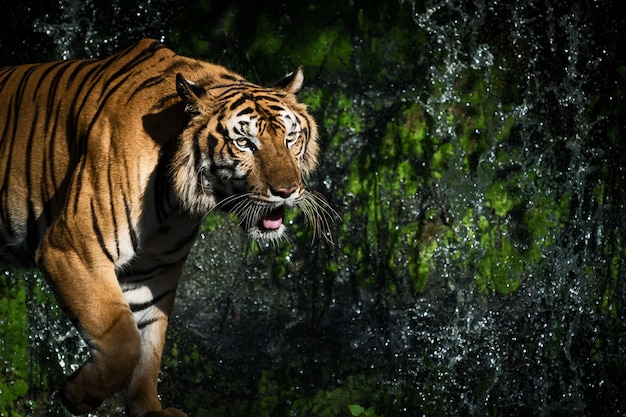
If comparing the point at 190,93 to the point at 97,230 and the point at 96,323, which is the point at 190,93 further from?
the point at 96,323

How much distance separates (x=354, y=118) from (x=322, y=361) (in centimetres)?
135

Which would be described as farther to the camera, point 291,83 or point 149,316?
point 149,316

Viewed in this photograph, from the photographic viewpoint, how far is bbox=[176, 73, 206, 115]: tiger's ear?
3227 mm

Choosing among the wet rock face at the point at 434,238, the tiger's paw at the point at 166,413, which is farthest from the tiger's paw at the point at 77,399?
the wet rock face at the point at 434,238

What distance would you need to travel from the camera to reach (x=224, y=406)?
551 centimetres

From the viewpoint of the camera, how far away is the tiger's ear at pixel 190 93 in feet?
10.6

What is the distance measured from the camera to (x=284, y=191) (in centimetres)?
321

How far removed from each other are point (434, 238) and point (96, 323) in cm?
288

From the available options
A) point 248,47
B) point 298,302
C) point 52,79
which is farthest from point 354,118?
point 52,79

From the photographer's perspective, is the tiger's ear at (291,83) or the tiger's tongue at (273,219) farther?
the tiger's ear at (291,83)

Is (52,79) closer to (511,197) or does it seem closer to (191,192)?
(191,192)

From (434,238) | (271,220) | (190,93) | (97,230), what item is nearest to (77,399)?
(97,230)

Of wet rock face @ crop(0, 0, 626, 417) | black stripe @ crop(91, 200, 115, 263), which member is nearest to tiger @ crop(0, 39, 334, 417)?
black stripe @ crop(91, 200, 115, 263)

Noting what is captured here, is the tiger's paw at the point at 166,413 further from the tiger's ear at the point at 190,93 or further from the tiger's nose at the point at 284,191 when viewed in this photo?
the tiger's ear at the point at 190,93
